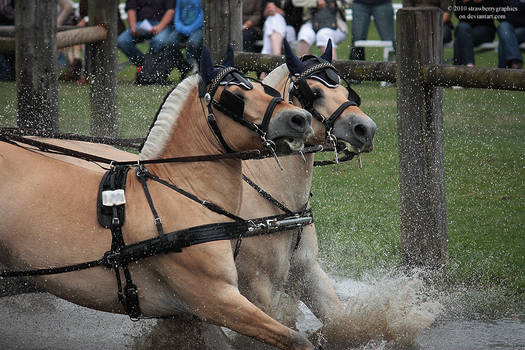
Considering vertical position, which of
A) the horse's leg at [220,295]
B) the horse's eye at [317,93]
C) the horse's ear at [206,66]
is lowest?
the horse's leg at [220,295]

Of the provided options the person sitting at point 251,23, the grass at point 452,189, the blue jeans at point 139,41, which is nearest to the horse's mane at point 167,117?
the grass at point 452,189

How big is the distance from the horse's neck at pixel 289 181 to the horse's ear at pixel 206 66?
821 millimetres

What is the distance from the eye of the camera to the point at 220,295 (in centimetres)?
371

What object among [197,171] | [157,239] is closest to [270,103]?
[197,171]

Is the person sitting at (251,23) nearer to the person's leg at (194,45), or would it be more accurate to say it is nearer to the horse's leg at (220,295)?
the person's leg at (194,45)

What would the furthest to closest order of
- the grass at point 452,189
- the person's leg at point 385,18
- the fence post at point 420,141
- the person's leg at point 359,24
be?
the person's leg at point 359,24 → the person's leg at point 385,18 → the grass at point 452,189 → the fence post at point 420,141

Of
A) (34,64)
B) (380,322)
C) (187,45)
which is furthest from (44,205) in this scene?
(187,45)

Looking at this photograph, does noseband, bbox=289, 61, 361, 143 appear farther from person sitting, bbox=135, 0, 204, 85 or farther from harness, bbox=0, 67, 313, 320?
person sitting, bbox=135, 0, 204, 85

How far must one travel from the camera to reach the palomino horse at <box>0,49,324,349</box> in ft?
12.2

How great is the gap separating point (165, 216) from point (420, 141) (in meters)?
2.37

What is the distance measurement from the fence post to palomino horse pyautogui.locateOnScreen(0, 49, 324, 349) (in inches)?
77.8

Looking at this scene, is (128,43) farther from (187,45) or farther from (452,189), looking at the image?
(452,189)

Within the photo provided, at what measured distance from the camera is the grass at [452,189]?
5996 millimetres

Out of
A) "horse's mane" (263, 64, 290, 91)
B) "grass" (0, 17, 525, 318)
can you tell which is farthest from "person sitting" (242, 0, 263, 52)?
"horse's mane" (263, 64, 290, 91)
